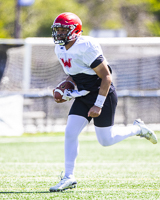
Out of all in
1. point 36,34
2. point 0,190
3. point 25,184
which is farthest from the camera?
point 36,34

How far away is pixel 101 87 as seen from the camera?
3.92 meters

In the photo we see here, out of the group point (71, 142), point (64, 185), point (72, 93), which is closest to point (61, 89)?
point (72, 93)

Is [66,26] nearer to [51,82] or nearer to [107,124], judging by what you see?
[107,124]

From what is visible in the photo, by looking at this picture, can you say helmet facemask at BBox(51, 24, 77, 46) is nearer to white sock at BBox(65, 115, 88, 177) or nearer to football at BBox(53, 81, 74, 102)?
football at BBox(53, 81, 74, 102)

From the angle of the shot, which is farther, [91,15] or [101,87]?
[91,15]

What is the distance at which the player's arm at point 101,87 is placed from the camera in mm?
3895

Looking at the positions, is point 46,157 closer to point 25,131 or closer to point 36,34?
point 25,131

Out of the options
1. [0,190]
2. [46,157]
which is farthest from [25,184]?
[46,157]

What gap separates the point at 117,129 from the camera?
14.2 feet

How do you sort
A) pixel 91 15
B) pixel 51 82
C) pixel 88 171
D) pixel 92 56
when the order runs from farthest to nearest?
pixel 91 15 → pixel 51 82 → pixel 88 171 → pixel 92 56

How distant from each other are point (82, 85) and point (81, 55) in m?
0.37

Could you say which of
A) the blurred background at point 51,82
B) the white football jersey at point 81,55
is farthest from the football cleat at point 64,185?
the blurred background at point 51,82

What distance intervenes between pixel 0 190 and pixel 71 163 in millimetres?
714

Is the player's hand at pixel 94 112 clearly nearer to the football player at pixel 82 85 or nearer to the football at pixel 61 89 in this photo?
the football player at pixel 82 85
